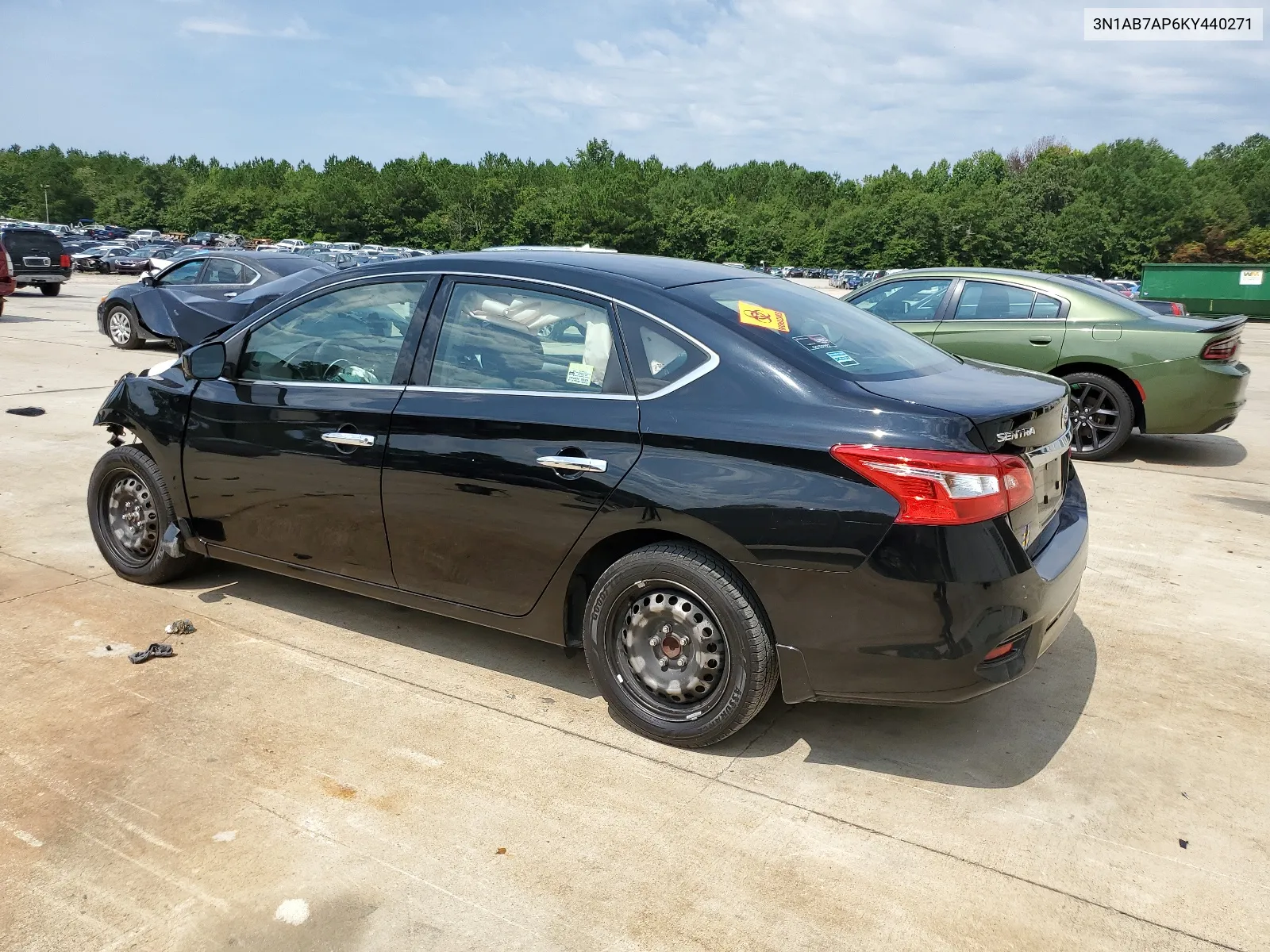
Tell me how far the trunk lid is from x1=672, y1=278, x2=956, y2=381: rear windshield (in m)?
0.14

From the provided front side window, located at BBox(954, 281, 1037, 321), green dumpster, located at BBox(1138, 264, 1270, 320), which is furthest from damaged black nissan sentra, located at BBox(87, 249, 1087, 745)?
green dumpster, located at BBox(1138, 264, 1270, 320)

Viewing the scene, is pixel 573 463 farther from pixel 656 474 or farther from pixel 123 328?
pixel 123 328

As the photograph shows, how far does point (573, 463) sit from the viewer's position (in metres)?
3.51

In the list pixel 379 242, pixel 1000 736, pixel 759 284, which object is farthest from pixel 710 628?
pixel 379 242

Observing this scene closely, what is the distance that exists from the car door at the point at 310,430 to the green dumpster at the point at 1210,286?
27603 mm

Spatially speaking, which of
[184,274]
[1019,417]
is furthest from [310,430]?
[184,274]

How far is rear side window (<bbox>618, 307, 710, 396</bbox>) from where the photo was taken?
3455 millimetres

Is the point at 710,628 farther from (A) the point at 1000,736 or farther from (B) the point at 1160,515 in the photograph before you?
(B) the point at 1160,515

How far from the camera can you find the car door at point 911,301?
9.20 meters

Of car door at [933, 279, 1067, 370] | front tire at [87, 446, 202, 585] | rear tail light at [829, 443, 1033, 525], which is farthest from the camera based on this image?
car door at [933, 279, 1067, 370]

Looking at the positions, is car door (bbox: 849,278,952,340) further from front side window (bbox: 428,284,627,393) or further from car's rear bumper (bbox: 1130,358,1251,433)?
front side window (bbox: 428,284,627,393)

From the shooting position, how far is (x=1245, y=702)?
3.98 metres

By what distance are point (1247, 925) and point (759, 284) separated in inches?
108

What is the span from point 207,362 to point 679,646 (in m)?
2.59
